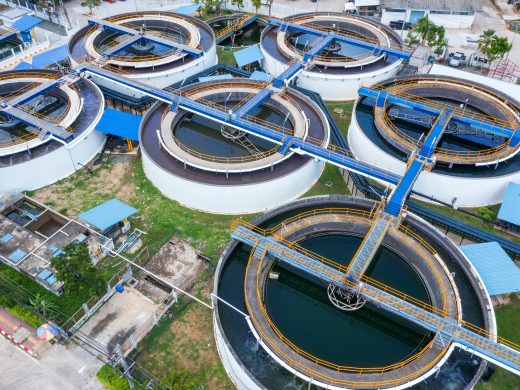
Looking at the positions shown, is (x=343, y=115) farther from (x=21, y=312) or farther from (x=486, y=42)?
(x=21, y=312)

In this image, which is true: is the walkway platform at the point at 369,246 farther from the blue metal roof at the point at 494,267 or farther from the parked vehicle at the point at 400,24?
the parked vehicle at the point at 400,24

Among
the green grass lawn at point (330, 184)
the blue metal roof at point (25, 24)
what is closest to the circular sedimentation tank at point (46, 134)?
the blue metal roof at point (25, 24)

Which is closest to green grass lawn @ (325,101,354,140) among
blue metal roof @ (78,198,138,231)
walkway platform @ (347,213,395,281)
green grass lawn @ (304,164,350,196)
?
green grass lawn @ (304,164,350,196)

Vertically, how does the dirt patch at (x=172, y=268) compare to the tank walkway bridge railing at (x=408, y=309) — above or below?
below

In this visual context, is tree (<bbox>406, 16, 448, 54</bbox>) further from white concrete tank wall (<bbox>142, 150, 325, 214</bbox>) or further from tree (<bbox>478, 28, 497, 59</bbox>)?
white concrete tank wall (<bbox>142, 150, 325, 214</bbox>)

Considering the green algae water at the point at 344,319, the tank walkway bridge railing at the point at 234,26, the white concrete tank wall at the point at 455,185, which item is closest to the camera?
the green algae water at the point at 344,319

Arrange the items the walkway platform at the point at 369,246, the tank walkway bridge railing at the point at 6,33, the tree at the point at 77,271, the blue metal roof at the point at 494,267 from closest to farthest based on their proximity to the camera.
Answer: the walkway platform at the point at 369,246
the tree at the point at 77,271
the blue metal roof at the point at 494,267
the tank walkway bridge railing at the point at 6,33

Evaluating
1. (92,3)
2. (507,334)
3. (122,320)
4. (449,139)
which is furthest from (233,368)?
(92,3)

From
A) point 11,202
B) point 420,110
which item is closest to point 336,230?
point 420,110
